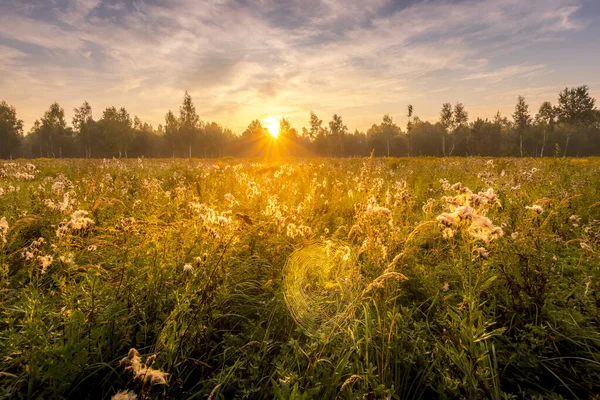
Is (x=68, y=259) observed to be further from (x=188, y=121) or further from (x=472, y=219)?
Result: (x=188, y=121)

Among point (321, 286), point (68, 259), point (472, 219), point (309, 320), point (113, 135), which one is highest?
point (113, 135)

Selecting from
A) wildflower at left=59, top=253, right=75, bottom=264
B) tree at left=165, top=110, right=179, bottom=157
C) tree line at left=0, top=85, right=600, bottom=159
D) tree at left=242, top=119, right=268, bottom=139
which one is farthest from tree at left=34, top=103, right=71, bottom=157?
wildflower at left=59, top=253, right=75, bottom=264

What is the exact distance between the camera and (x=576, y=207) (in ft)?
17.5

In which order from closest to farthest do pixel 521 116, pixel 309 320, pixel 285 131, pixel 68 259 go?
pixel 68 259
pixel 309 320
pixel 521 116
pixel 285 131

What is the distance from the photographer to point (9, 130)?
2712 inches

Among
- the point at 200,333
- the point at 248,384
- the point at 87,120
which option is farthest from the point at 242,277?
the point at 87,120

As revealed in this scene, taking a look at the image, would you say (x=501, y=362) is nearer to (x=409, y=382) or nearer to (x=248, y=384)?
(x=409, y=382)

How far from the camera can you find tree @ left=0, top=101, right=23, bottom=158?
223ft

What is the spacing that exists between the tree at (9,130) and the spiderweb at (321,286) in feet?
293

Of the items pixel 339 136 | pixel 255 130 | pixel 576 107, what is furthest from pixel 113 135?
pixel 576 107

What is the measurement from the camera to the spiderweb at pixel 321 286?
216 cm

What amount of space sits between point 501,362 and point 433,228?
2429 mm

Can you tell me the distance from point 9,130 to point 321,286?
9630cm

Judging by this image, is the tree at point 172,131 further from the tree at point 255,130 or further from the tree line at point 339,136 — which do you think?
the tree at point 255,130
